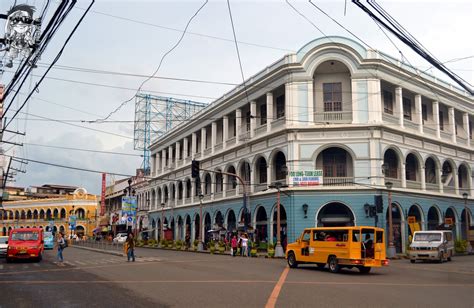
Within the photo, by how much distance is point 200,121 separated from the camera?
170 feet

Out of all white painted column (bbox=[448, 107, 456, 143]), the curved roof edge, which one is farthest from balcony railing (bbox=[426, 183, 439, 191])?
the curved roof edge

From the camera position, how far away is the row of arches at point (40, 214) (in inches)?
3866

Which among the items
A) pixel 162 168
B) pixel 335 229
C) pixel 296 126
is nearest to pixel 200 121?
pixel 162 168

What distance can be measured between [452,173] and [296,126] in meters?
16.9

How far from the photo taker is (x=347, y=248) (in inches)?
794

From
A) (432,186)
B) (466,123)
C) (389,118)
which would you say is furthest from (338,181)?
(466,123)

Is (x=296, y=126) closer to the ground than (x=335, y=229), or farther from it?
farther from it

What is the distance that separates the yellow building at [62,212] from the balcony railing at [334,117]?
70.8m

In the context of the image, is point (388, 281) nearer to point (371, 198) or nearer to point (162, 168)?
point (371, 198)

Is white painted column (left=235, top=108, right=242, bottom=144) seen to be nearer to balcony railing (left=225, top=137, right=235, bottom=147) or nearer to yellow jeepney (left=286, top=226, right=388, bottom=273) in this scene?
balcony railing (left=225, top=137, right=235, bottom=147)

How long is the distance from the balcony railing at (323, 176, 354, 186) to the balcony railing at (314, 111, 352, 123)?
4.21 metres

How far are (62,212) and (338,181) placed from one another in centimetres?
7699

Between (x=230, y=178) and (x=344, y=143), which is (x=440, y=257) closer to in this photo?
(x=344, y=143)

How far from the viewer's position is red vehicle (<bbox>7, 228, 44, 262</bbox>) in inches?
1055
